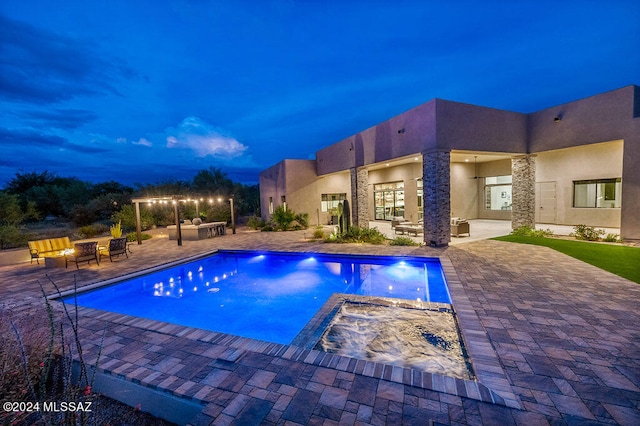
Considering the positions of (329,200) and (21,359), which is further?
(329,200)

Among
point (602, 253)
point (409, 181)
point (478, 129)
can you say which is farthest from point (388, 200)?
point (602, 253)

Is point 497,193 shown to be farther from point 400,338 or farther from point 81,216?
point 81,216

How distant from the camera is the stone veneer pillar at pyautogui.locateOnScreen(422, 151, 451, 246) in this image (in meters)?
9.87

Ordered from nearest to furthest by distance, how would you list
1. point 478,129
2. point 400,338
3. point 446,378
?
1. point 446,378
2. point 400,338
3. point 478,129

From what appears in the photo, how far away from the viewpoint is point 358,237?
462 inches

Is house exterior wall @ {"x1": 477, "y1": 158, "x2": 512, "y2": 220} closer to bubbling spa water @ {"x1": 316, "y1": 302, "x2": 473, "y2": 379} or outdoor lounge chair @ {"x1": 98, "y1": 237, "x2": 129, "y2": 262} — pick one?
bubbling spa water @ {"x1": 316, "y1": 302, "x2": 473, "y2": 379}

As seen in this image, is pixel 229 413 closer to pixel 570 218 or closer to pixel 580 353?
pixel 580 353

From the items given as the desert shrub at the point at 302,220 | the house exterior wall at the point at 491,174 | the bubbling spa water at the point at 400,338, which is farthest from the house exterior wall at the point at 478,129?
the desert shrub at the point at 302,220

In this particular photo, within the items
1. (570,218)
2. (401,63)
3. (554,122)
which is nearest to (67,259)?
(554,122)

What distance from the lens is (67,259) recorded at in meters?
8.69

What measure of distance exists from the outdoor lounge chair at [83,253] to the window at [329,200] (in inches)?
525

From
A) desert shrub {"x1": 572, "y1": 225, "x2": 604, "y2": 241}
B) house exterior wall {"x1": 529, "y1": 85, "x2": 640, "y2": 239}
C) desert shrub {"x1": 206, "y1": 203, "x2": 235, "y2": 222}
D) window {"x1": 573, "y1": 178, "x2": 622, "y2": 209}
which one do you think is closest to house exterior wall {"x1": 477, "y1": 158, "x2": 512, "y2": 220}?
window {"x1": 573, "y1": 178, "x2": 622, "y2": 209}

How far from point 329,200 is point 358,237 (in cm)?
849

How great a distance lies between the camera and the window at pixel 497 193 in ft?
55.7
